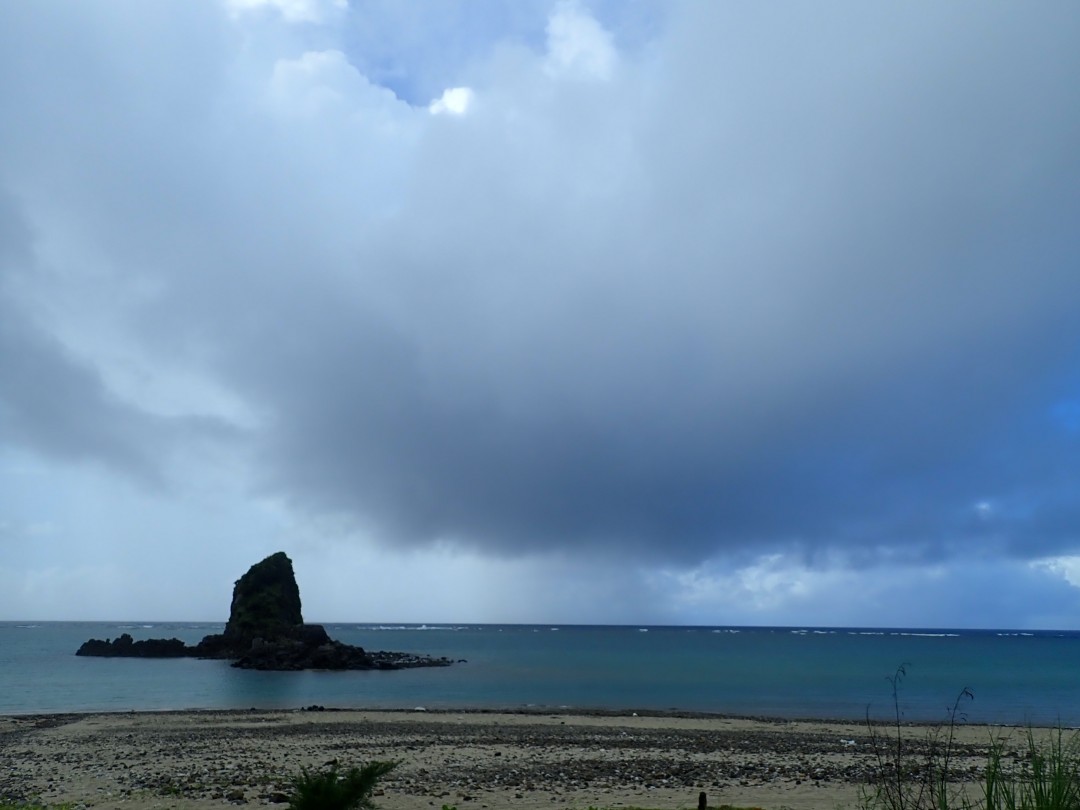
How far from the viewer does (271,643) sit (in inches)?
4365

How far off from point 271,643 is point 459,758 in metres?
93.6

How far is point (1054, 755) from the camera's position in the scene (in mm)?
6816

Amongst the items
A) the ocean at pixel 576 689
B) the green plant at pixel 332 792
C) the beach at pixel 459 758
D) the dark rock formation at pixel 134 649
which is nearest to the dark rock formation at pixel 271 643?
the dark rock formation at pixel 134 649

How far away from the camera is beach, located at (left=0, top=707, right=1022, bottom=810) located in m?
19.8

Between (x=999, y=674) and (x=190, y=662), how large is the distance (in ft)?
332

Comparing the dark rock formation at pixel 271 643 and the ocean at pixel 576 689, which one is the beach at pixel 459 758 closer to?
the ocean at pixel 576 689

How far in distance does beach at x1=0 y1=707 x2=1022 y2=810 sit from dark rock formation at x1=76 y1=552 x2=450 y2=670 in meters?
56.7

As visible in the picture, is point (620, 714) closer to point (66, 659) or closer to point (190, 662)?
point (190, 662)

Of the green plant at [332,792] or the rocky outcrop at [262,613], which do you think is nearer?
the green plant at [332,792]

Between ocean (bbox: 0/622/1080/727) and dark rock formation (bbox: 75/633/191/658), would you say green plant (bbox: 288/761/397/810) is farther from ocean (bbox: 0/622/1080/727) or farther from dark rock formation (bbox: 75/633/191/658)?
dark rock formation (bbox: 75/633/191/658)

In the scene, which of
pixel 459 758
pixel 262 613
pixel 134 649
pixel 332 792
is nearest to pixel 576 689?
pixel 459 758

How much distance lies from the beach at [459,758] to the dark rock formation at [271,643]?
5672 cm

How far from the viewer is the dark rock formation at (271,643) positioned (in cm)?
9862

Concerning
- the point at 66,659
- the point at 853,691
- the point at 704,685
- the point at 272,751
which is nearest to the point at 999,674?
the point at 853,691
